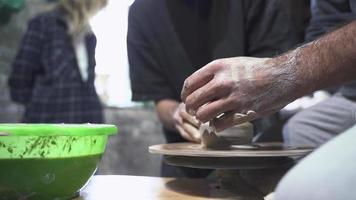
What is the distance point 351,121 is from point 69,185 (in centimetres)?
91

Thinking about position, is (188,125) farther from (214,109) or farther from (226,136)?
(214,109)

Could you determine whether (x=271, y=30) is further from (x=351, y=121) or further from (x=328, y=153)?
(x=328, y=153)

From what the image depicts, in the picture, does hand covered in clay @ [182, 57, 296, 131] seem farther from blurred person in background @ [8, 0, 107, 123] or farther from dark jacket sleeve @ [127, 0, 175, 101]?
blurred person in background @ [8, 0, 107, 123]

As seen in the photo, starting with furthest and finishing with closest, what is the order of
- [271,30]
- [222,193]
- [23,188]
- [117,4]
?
[117,4] < [271,30] < [222,193] < [23,188]

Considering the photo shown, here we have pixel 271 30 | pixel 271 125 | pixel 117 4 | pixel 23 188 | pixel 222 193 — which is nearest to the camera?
pixel 23 188

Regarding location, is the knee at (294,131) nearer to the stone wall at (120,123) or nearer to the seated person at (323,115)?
the seated person at (323,115)

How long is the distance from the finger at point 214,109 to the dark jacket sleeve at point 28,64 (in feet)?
4.62

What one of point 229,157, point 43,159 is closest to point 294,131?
point 229,157

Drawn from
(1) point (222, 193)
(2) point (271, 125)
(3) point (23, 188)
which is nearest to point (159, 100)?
(2) point (271, 125)

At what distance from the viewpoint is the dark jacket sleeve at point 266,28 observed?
64.1 inches

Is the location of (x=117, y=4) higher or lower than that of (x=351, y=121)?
higher

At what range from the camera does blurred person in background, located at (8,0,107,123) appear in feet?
6.61

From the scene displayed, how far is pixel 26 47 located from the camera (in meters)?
2.04

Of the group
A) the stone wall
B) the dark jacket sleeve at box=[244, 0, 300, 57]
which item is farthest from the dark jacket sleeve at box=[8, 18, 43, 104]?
the dark jacket sleeve at box=[244, 0, 300, 57]
